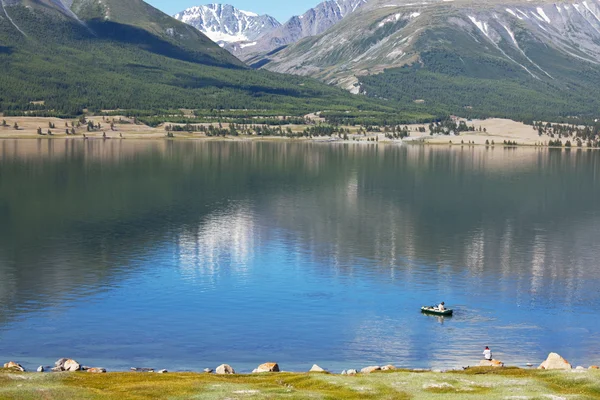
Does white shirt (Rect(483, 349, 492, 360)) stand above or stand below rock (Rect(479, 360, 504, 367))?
above

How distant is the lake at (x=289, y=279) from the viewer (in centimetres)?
7456

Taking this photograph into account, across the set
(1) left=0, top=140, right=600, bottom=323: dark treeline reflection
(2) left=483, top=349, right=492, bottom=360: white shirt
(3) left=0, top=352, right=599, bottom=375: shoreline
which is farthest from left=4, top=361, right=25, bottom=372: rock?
(2) left=483, top=349, right=492, bottom=360: white shirt

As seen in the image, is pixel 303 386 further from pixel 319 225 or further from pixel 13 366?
pixel 319 225

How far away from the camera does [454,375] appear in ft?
199

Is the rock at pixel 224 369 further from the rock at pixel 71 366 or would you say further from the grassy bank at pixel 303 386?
the rock at pixel 71 366

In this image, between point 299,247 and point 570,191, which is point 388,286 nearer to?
point 299,247

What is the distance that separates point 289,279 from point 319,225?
37.2 metres

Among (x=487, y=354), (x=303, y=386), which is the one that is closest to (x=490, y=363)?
(x=487, y=354)

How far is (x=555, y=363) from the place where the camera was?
65.9 metres

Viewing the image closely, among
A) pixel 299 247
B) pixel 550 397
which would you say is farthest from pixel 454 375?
pixel 299 247

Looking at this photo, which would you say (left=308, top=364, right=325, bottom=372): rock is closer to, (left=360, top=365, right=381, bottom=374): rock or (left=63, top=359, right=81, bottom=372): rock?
(left=360, top=365, right=381, bottom=374): rock

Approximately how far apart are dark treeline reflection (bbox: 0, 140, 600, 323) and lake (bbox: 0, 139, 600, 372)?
0.46 metres

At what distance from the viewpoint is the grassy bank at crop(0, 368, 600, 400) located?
52094 millimetres

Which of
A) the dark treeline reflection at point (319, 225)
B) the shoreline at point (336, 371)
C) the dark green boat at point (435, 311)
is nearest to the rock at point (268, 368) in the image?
the shoreline at point (336, 371)
